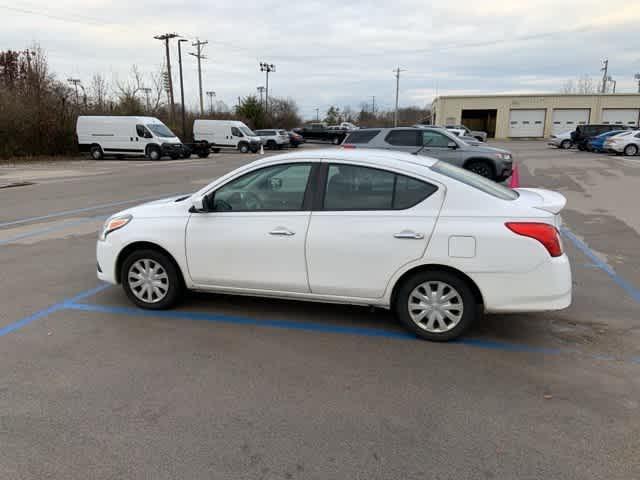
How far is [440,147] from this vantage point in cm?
1461

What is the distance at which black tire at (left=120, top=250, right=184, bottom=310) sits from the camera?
4992 millimetres

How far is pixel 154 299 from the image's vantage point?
5141 millimetres

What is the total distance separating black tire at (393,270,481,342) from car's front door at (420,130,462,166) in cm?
1071

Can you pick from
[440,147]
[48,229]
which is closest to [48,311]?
[48,229]

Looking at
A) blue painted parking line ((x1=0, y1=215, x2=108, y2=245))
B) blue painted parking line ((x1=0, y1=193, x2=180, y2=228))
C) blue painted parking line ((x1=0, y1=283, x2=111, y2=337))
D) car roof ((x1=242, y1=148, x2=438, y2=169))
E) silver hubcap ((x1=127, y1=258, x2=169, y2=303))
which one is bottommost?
blue painted parking line ((x1=0, y1=193, x2=180, y2=228))

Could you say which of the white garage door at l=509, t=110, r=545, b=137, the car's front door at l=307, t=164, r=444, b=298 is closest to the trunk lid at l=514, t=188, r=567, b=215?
the car's front door at l=307, t=164, r=444, b=298

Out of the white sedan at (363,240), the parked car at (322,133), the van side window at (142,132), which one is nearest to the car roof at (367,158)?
the white sedan at (363,240)

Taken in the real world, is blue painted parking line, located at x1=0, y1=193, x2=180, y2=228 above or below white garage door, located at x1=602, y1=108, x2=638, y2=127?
below

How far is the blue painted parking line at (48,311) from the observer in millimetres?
4746

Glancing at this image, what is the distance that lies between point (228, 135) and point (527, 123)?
43037 millimetres

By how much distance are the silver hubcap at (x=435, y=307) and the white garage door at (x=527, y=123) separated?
6642 cm

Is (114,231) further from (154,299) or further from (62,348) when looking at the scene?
(62,348)

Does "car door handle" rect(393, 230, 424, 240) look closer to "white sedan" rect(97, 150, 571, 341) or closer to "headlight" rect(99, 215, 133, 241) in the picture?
"white sedan" rect(97, 150, 571, 341)

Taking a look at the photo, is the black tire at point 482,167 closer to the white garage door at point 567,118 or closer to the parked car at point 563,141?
the parked car at point 563,141
